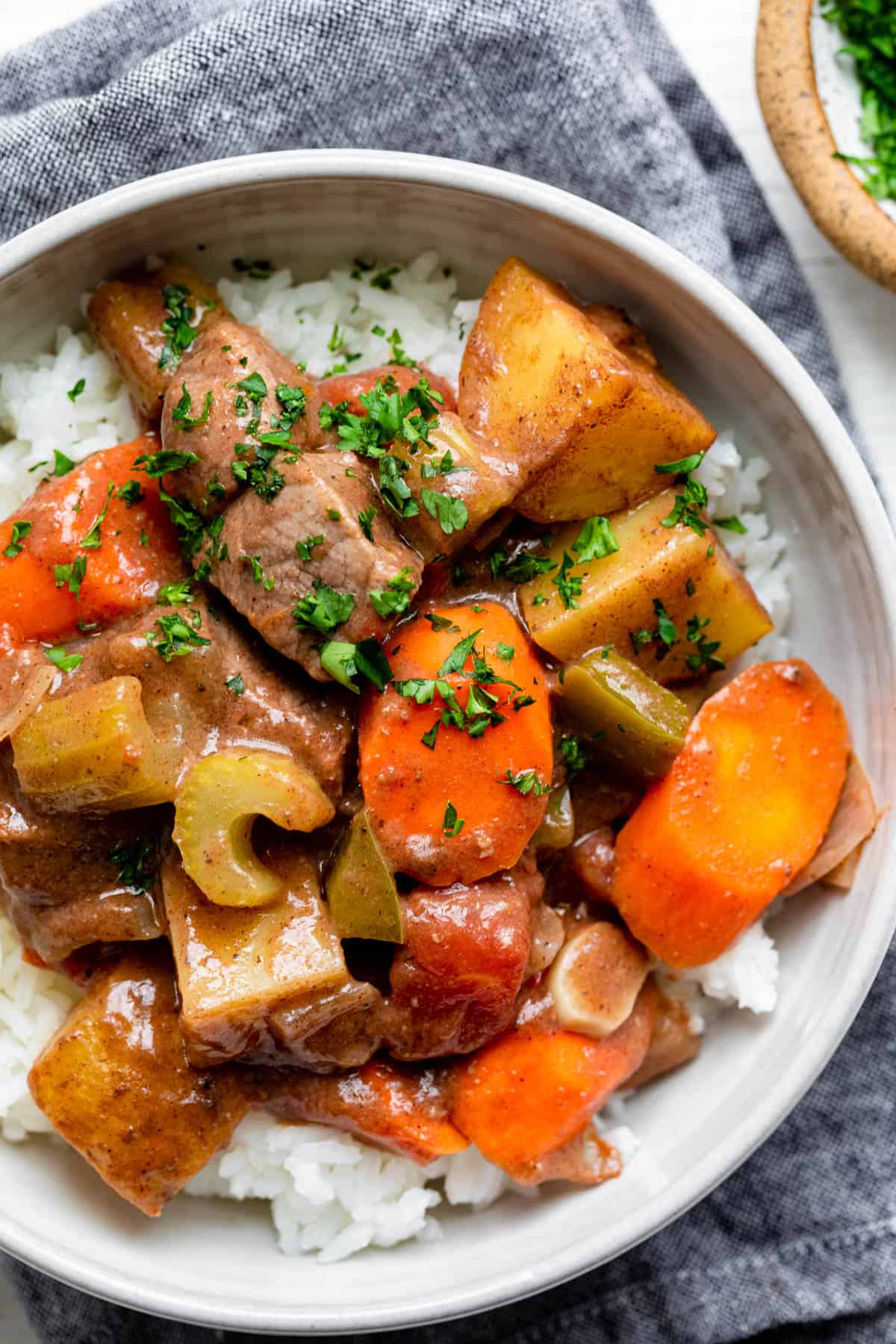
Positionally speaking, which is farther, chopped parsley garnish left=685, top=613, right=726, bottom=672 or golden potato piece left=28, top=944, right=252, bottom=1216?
chopped parsley garnish left=685, top=613, right=726, bottom=672

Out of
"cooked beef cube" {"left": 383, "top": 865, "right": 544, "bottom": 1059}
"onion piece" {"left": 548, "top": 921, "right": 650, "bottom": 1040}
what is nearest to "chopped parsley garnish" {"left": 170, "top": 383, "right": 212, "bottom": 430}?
"cooked beef cube" {"left": 383, "top": 865, "right": 544, "bottom": 1059}

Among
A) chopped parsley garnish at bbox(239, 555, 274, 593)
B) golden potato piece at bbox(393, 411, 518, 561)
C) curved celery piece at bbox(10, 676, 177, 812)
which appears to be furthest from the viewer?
golden potato piece at bbox(393, 411, 518, 561)

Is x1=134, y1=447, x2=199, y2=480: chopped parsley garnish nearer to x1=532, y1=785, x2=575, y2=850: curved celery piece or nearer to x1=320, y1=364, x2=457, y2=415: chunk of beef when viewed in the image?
x1=320, y1=364, x2=457, y2=415: chunk of beef

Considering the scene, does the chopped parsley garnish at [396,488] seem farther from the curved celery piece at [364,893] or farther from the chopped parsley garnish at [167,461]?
the curved celery piece at [364,893]

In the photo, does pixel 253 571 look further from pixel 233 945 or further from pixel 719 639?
pixel 719 639

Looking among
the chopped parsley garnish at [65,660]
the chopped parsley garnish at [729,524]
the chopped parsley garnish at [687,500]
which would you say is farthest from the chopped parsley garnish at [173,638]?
the chopped parsley garnish at [729,524]

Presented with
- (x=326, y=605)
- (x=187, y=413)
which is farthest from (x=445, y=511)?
(x=187, y=413)
